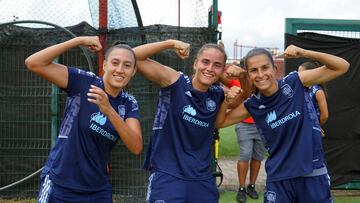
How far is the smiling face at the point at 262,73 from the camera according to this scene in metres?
3.69

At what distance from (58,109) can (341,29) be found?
14.5ft

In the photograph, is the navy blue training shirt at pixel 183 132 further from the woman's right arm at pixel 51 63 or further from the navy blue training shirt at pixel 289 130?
the woman's right arm at pixel 51 63

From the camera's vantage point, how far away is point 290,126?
367cm

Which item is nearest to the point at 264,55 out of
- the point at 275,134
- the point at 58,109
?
the point at 275,134

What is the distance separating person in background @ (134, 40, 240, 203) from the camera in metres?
3.51

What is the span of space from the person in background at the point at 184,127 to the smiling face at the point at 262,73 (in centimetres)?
19

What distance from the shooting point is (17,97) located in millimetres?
6410

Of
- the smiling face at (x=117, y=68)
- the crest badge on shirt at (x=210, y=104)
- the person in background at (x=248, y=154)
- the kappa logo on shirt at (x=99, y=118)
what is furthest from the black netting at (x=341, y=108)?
the kappa logo on shirt at (x=99, y=118)

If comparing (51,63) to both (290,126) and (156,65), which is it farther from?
(290,126)

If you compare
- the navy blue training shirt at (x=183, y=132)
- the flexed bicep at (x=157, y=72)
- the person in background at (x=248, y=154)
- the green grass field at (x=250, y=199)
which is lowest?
the green grass field at (x=250, y=199)

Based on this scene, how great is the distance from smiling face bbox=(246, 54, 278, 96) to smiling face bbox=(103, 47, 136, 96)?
101cm

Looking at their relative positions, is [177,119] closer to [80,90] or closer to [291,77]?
[80,90]

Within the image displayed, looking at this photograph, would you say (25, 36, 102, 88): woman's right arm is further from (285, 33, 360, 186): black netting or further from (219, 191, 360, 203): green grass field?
(285, 33, 360, 186): black netting

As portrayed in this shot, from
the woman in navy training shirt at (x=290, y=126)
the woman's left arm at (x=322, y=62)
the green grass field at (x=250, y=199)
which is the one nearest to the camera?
the woman in navy training shirt at (x=290, y=126)
